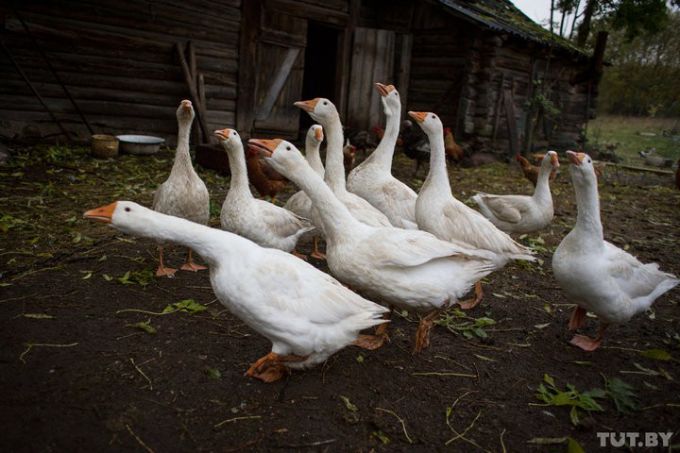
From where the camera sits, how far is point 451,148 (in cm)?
1142

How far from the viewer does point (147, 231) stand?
266 cm

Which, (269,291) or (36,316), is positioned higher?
(269,291)

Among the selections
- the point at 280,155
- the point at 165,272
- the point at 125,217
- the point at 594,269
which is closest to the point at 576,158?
the point at 594,269

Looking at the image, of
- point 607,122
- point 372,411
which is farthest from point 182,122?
point 607,122

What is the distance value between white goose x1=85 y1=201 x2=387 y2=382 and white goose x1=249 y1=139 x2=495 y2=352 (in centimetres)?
29

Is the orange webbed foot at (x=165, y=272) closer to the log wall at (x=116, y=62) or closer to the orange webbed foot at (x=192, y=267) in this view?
the orange webbed foot at (x=192, y=267)

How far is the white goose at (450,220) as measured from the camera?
13.1 feet

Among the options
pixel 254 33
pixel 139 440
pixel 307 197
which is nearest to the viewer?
pixel 139 440

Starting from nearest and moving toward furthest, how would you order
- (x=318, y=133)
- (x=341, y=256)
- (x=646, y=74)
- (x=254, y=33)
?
(x=341, y=256) < (x=318, y=133) < (x=254, y=33) < (x=646, y=74)

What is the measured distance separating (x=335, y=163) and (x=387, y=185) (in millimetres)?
859

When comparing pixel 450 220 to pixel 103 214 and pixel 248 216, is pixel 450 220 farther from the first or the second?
pixel 103 214

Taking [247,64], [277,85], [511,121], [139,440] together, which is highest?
[247,64]

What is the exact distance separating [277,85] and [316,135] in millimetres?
7755

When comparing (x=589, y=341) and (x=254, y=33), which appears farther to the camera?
(x=254, y=33)
